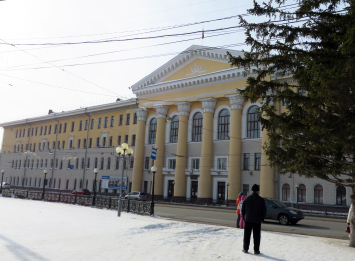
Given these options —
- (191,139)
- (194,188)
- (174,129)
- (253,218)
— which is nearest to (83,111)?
(174,129)

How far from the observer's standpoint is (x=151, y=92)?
46.2 meters

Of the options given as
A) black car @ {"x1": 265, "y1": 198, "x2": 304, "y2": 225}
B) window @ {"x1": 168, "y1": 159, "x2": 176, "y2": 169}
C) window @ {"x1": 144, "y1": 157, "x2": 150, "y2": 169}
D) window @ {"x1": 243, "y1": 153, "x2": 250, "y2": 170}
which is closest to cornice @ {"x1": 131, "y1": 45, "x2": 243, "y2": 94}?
window @ {"x1": 144, "y1": 157, "x2": 150, "y2": 169}

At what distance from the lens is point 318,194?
3198 cm

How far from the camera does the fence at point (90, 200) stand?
20.1m

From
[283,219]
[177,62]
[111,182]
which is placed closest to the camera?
[283,219]

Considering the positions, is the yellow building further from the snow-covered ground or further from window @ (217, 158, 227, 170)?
the snow-covered ground

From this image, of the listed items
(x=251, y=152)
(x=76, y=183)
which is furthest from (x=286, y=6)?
(x=76, y=183)

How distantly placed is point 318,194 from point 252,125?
9.91 m

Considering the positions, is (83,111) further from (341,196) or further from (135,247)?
(135,247)

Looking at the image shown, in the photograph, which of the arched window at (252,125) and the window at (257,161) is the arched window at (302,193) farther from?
the arched window at (252,125)

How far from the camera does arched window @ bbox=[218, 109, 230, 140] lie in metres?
39.3

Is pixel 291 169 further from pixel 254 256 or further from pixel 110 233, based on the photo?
pixel 110 233

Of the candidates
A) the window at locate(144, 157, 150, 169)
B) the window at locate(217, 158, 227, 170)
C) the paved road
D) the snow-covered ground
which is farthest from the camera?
the window at locate(144, 157, 150, 169)

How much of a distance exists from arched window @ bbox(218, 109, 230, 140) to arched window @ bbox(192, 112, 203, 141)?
261 centimetres
